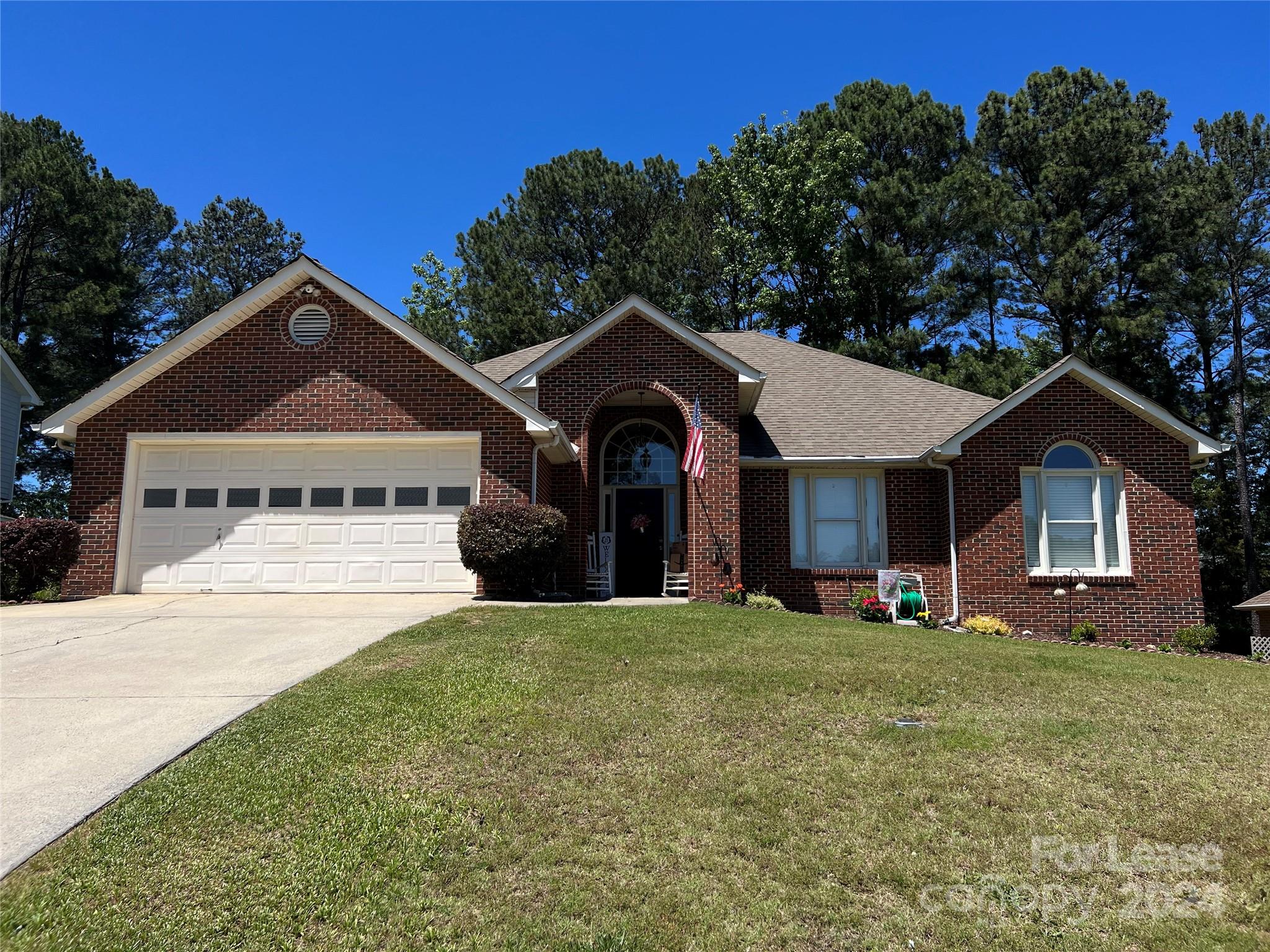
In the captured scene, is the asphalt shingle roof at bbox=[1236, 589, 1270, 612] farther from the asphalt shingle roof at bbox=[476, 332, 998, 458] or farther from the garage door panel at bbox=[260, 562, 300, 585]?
the garage door panel at bbox=[260, 562, 300, 585]

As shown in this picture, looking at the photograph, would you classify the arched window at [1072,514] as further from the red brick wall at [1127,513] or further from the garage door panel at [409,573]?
the garage door panel at [409,573]

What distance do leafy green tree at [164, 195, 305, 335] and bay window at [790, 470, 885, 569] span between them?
2940 cm

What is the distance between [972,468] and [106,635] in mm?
13166

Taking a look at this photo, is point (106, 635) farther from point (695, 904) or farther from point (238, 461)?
point (695, 904)

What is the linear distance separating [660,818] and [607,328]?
11.4 meters

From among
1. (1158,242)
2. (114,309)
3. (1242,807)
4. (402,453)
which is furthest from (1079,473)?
(114,309)

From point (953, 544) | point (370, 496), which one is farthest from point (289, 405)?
point (953, 544)

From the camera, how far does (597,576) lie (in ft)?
49.7

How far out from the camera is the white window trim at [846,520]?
601 inches

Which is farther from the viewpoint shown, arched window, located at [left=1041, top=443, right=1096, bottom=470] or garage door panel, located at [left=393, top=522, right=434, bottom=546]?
arched window, located at [left=1041, top=443, right=1096, bottom=470]

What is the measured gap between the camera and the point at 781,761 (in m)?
5.38

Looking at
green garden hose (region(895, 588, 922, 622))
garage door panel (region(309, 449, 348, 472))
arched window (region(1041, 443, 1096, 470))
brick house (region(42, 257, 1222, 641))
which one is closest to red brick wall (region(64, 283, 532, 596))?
brick house (region(42, 257, 1222, 641))

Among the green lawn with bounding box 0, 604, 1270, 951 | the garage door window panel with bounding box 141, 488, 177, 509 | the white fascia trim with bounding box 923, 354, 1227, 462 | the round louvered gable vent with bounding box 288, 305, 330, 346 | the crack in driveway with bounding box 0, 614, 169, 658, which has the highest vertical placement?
the round louvered gable vent with bounding box 288, 305, 330, 346

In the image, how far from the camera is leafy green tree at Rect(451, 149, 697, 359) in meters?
31.5
